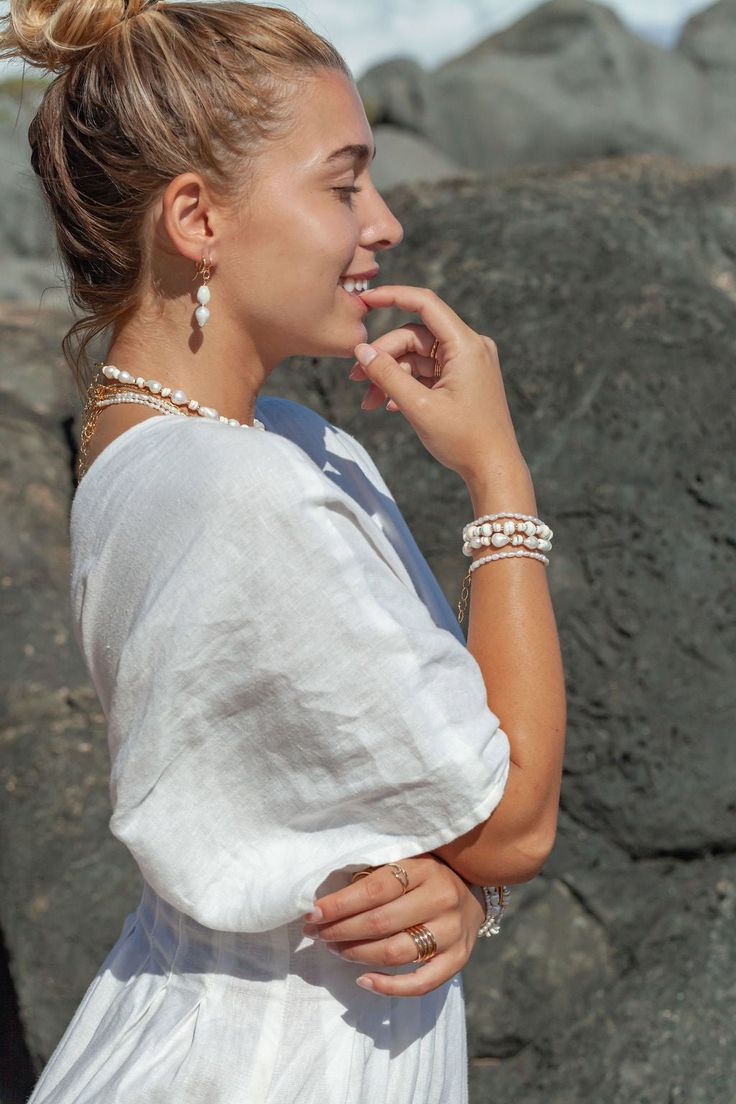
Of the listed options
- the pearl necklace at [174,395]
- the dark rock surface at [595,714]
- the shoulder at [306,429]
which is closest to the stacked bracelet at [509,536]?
the pearl necklace at [174,395]

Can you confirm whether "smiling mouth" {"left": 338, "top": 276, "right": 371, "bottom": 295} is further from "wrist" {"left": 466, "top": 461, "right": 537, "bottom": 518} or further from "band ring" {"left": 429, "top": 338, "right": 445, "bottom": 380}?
"wrist" {"left": 466, "top": 461, "right": 537, "bottom": 518}

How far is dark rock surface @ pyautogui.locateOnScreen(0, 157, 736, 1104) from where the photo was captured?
2.90 m

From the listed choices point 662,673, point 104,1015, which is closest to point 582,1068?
point 662,673

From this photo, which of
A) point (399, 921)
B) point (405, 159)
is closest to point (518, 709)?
point (399, 921)

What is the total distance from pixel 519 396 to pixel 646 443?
1.15ft

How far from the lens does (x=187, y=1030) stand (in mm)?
1413

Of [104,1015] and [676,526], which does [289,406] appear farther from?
[676,526]

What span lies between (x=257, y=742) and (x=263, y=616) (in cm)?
15

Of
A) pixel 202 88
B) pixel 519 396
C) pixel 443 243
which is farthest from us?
pixel 443 243

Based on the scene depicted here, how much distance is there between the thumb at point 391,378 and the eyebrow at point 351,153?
24 cm

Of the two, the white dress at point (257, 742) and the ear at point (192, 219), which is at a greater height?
the ear at point (192, 219)

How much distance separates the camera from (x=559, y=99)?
1112 cm

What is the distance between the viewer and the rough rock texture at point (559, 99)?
11133mm

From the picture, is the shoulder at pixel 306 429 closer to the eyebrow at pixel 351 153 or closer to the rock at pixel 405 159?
the eyebrow at pixel 351 153
